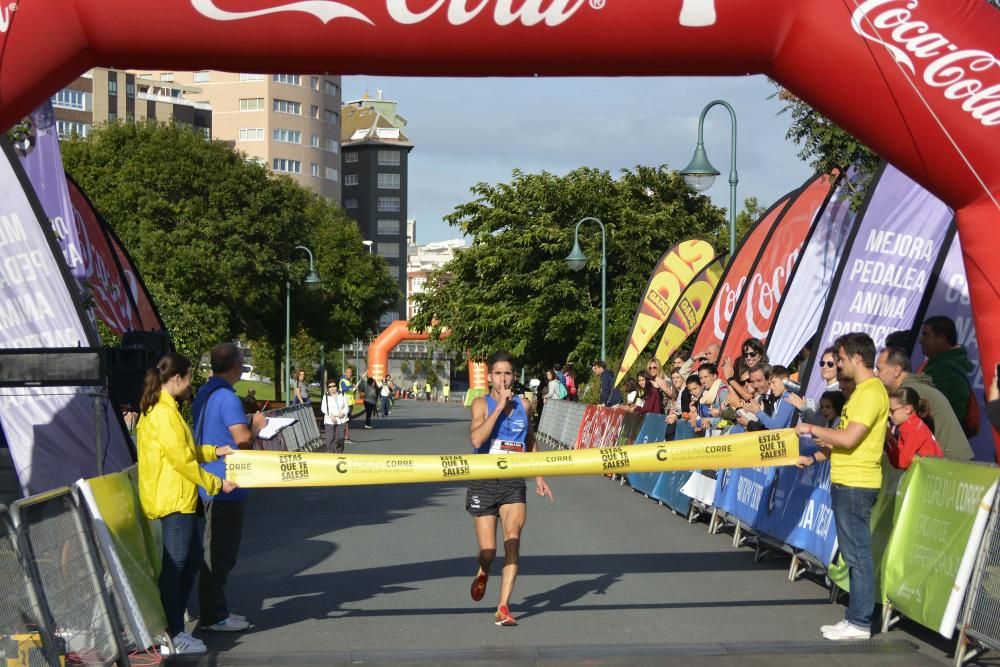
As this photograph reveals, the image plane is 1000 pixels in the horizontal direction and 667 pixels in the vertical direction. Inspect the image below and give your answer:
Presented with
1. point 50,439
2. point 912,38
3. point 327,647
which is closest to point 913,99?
point 912,38

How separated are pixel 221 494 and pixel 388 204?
530 ft

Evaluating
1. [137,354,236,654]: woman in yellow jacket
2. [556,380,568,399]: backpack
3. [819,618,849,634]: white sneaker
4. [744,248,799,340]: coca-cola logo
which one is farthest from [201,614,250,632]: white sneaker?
[556,380,568,399]: backpack

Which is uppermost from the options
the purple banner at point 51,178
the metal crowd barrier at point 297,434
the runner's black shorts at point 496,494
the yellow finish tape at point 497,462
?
the purple banner at point 51,178

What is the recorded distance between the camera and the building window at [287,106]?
436 feet

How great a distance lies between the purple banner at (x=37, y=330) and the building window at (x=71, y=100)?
99.6m

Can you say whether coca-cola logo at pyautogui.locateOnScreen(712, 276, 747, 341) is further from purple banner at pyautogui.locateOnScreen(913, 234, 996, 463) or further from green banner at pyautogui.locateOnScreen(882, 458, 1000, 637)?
green banner at pyautogui.locateOnScreen(882, 458, 1000, 637)

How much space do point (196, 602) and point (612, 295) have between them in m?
40.8

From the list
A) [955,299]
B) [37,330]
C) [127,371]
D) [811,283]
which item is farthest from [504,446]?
[811,283]

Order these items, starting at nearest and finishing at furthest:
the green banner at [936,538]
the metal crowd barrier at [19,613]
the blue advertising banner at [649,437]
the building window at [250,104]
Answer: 1. the metal crowd barrier at [19,613]
2. the green banner at [936,538]
3. the blue advertising banner at [649,437]
4. the building window at [250,104]

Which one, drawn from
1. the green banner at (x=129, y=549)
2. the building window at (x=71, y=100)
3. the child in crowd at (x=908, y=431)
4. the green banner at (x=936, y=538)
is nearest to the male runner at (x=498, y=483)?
the green banner at (x=129, y=549)

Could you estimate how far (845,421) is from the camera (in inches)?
357

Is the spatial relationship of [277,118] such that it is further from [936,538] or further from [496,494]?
[936,538]

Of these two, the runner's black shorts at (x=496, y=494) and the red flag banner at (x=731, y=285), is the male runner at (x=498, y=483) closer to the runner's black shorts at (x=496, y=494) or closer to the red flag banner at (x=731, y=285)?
the runner's black shorts at (x=496, y=494)

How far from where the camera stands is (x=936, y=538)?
8664 millimetres
